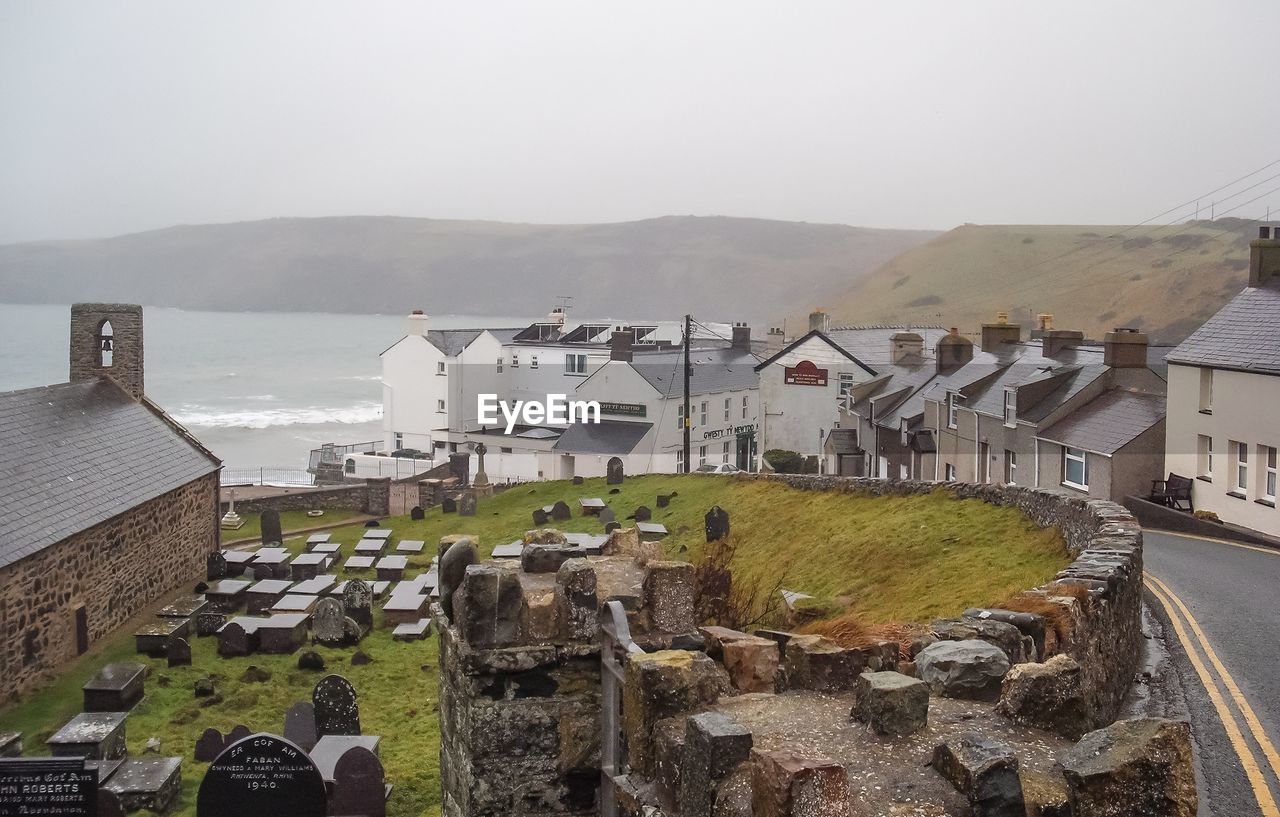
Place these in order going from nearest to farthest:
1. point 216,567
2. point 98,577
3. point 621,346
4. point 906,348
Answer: point 98,577, point 216,567, point 906,348, point 621,346

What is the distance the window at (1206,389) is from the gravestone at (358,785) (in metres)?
23.7

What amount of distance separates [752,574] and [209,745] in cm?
1046

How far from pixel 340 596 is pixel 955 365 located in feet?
95.2

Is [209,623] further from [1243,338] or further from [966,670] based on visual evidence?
[1243,338]

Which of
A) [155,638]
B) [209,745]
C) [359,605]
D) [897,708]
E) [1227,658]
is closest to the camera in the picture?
[897,708]

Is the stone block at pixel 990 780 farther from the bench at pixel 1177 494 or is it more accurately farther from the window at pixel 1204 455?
the window at pixel 1204 455

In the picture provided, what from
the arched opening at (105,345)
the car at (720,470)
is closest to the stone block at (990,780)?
the arched opening at (105,345)

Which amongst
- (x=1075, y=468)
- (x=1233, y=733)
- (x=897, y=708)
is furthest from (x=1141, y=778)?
(x=1075, y=468)

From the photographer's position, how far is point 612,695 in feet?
23.2

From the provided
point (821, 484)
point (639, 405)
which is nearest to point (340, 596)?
point (821, 484)

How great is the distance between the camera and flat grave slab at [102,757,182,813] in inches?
590

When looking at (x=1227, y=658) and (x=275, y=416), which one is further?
(x=275, y=416)

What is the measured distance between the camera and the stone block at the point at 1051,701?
6.03 meters

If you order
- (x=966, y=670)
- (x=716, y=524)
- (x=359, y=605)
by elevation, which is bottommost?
(x=359, y=605)
